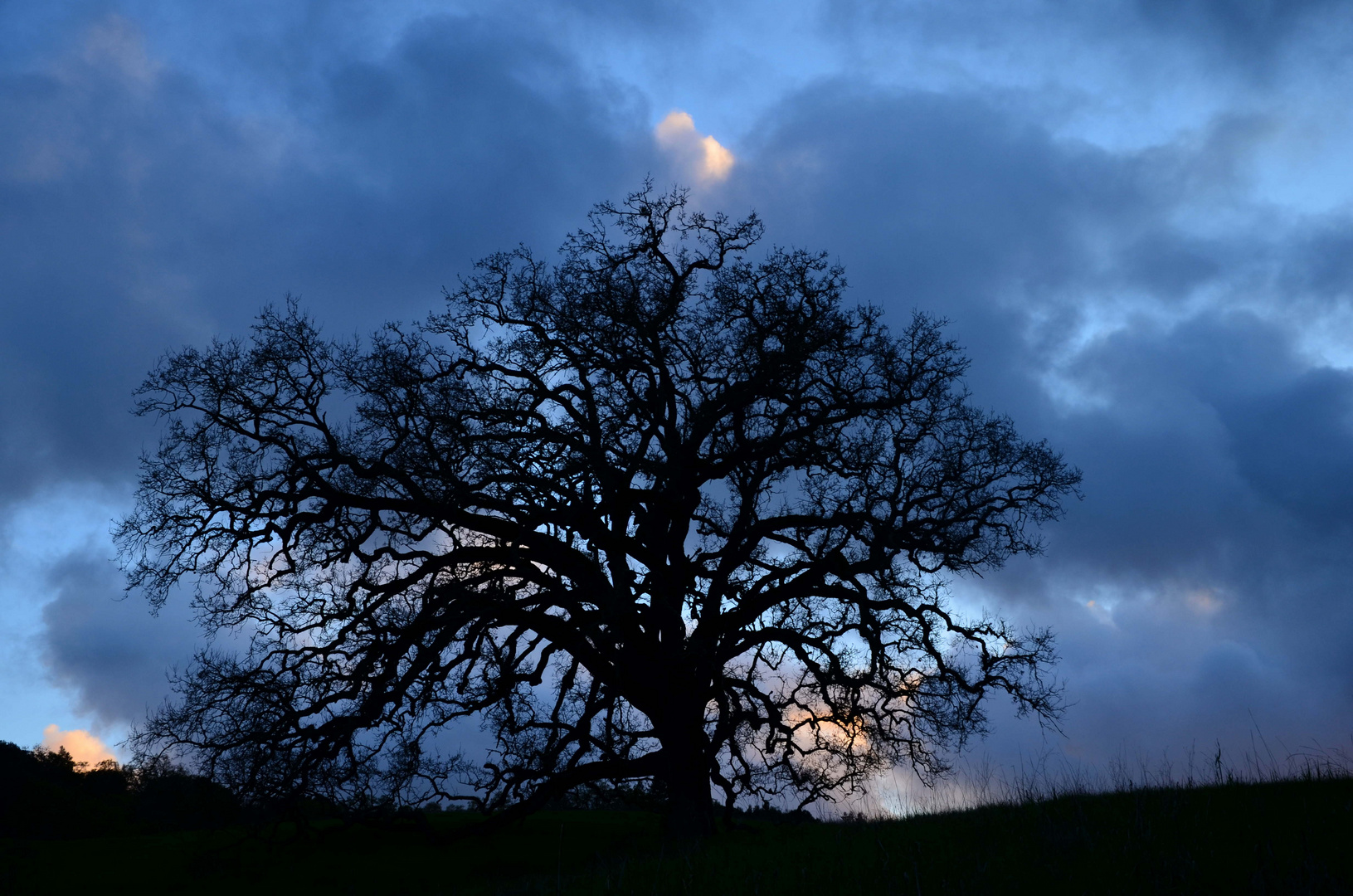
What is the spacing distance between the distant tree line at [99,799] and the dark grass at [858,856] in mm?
1227

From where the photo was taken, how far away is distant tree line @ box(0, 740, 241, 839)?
13.4 meters

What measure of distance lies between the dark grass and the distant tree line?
1227 mm

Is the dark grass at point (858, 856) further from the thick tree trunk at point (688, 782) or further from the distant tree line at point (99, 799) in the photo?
the distant tree line at point (99, 799)

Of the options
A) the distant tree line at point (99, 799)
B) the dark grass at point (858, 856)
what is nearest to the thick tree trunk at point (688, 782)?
the dark grass at point (858, 856)

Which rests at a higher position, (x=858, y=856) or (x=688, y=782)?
(x=688, y=782)

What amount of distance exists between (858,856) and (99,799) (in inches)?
923

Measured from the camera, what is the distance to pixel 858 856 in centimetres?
812

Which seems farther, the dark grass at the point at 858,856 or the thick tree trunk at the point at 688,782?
the thick tree trunk at the point at 688,782

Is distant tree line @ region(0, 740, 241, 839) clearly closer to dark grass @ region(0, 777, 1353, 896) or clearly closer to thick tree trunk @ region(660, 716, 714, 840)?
dark grass @ region(0, 777, 1353, 896)

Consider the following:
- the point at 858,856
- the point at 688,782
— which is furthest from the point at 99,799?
the point at 858,856

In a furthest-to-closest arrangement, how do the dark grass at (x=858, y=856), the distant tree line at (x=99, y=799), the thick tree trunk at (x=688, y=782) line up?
the thick tree trunk at (x=688, y=782), the distant tree line at (x=99, y=799), the dark grass at (x=858, y=856)

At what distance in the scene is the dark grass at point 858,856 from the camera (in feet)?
19.0

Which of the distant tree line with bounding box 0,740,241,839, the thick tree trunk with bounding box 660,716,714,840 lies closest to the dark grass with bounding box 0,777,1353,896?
the thick tree trunk with bounding box 660,716,714,840

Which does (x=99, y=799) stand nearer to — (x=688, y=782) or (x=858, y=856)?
(x=688, y=782)
